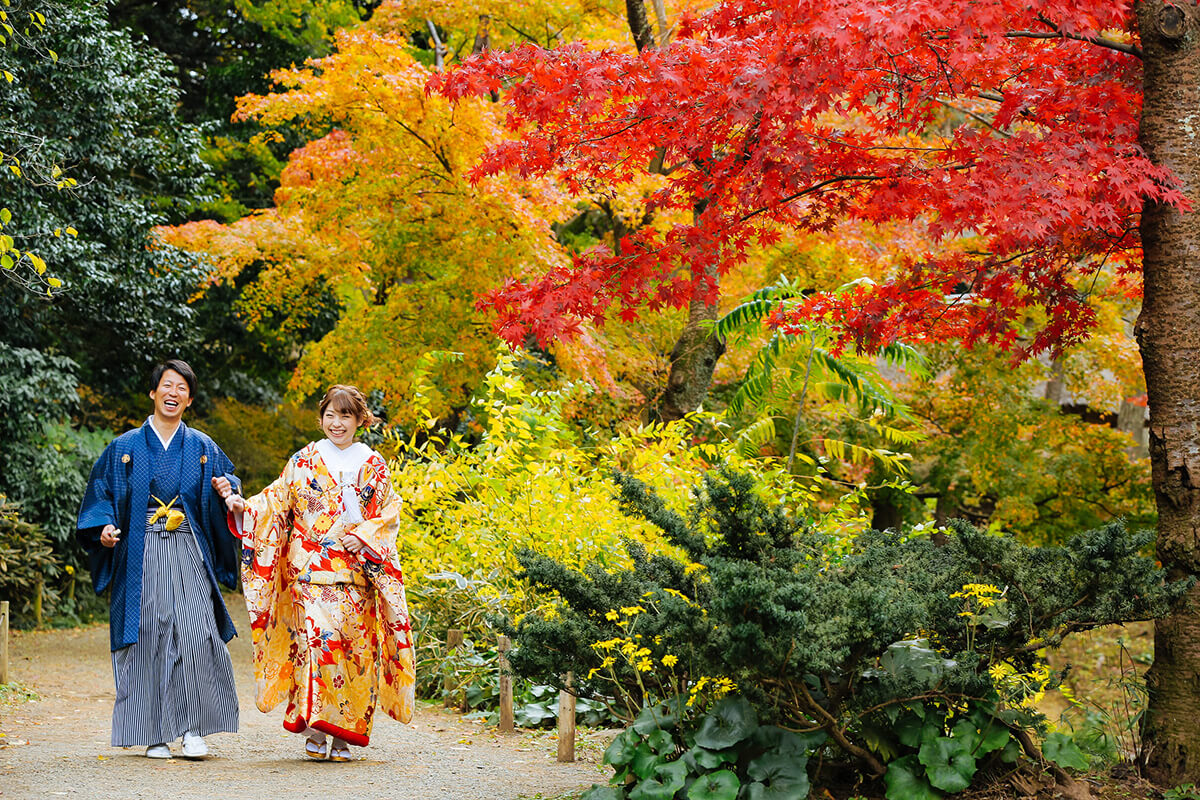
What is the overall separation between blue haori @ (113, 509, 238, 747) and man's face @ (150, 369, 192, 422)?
0.46m

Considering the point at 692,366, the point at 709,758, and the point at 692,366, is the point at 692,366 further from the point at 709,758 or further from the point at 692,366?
the point at 709,758

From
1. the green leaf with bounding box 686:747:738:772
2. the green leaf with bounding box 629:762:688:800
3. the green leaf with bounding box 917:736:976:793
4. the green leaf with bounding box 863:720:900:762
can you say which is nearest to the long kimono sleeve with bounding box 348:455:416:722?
the green leaf with bounding box 629:762:688:800

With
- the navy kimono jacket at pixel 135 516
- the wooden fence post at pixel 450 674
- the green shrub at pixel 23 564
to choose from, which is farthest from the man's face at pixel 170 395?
the green shrub at pixel 23 564

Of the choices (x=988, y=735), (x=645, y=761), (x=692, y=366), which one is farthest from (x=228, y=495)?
(x=692, y=366)

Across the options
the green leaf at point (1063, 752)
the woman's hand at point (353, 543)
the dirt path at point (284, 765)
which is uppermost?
the woman's hand at point (353, 543)

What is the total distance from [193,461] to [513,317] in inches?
71.6

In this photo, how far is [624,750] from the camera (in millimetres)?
3715

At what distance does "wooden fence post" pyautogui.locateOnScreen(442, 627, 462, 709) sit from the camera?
7059 mm

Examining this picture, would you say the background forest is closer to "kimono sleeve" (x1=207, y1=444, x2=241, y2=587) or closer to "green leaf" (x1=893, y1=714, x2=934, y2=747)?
"green leaf" (x1=893, y1=714, x2=934, y2=747)

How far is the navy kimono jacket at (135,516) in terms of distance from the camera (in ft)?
16.5

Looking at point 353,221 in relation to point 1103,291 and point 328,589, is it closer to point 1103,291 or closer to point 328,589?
point 328,589

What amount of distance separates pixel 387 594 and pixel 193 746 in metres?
1.07

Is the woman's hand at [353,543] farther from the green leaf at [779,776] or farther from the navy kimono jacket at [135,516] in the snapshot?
the green leaf at [779,776]

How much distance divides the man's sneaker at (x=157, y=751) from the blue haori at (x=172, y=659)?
2.8 inches
